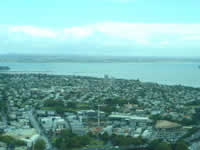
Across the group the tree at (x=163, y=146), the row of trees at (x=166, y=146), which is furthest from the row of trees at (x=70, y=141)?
the tree at (x=163, y=146)

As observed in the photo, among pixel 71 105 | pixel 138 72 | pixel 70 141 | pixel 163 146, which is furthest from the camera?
pixel 138 72

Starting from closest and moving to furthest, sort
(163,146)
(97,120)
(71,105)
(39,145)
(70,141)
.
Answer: (163,146), (39,145), (70,141), (97,120), (71,105)

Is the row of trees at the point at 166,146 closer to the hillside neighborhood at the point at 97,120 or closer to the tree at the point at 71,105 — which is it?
the hillside neighborhood at the point at 97,120

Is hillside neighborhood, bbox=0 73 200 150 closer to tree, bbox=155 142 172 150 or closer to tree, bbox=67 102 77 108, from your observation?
tree, bbox=67 102 77 108

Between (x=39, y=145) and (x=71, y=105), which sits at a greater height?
(x=71, y=105)

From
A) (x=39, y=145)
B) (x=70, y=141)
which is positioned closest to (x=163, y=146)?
(x=70, y=141)

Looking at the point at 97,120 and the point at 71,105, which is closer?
the point at 97,120

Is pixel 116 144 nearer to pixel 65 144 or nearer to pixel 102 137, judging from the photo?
pixel 102 137

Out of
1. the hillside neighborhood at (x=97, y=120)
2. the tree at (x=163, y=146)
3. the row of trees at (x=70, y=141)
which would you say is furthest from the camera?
the hillside neighborhood at (x=97, y=120)

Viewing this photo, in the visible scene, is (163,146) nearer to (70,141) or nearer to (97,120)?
(70,141)

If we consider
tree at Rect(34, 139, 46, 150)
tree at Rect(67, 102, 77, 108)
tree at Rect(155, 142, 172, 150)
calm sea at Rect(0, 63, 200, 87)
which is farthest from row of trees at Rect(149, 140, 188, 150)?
calm sea at Rect(0, 63, 200, 87)
